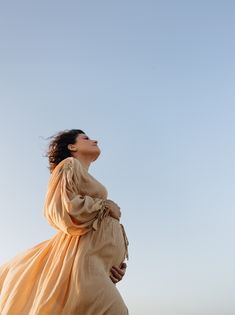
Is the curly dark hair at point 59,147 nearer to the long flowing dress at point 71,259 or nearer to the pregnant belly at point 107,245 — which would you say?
the long flowing dress at point 71,259

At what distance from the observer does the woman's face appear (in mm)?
5523

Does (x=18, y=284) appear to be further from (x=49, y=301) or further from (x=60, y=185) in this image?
(x=60, y=185)

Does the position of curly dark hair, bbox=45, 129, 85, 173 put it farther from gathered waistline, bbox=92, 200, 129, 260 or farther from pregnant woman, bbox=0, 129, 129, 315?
gathered waistline, bbox=92, 200, 129, 260

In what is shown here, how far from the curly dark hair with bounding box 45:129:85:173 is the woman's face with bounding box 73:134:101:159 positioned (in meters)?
0.09

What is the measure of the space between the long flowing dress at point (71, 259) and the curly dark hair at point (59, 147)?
0.49 meters

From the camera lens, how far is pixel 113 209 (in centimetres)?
485

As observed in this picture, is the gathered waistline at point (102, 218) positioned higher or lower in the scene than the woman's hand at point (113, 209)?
lower

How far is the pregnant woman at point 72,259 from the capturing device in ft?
13.3

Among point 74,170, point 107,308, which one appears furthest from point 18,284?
point 74,170

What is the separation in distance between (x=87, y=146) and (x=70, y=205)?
1.26 metres

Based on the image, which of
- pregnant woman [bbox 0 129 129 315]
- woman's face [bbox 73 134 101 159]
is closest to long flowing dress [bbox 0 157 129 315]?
pregnant woman [bbox 0 129 129 315]

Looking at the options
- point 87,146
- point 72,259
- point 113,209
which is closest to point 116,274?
point 72,259

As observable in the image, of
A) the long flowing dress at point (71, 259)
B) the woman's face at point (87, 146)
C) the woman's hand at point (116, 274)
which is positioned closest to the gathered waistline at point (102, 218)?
the long flowing dress at point (71, 259)

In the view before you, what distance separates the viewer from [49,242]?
192 inches
